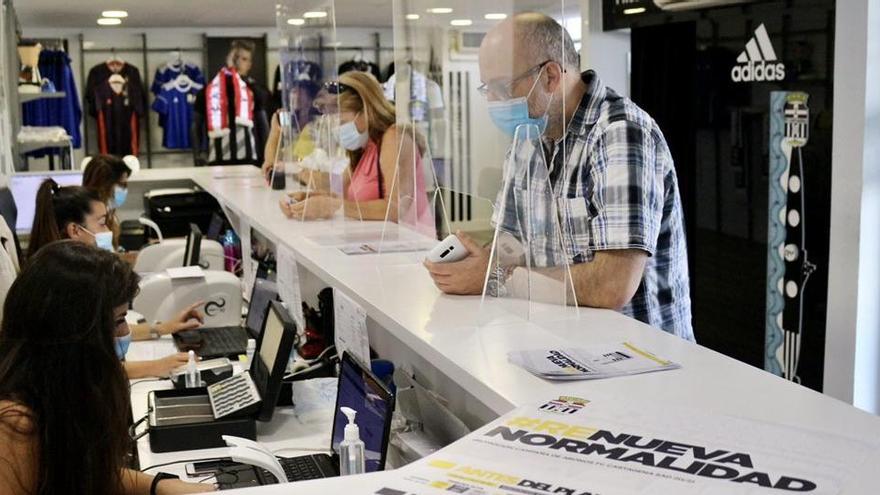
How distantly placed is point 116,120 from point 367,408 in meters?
10.4

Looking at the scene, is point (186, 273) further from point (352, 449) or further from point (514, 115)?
point (352, 449)

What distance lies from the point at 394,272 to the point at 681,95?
2431mm

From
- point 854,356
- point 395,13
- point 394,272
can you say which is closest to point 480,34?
point 394,272

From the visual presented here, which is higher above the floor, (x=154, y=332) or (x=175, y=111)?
(x=175, y=111)

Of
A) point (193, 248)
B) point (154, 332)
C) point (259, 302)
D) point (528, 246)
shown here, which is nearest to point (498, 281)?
point (528, 246)

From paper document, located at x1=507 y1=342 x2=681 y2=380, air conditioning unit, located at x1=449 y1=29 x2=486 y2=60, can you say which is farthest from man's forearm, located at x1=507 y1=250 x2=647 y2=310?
air conditioning unit, located at x1=449 y1=29 x2=486 y2=60

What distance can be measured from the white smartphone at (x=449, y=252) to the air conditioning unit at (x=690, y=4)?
80.6 inches

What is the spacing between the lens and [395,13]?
3428 mm

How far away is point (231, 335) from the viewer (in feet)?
11.9

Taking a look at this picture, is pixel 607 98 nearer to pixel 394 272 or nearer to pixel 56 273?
pixel 394 272

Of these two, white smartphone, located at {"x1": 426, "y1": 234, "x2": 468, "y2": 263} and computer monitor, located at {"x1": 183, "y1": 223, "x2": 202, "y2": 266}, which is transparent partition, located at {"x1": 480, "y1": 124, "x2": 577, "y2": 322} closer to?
white smartphone, located at {"x1": 426, "y1": 234, "x2": 468, "y2": 263}

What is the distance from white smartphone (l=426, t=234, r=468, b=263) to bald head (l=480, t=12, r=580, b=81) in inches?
15.7

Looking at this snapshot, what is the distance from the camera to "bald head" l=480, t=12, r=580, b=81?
2.30 metres

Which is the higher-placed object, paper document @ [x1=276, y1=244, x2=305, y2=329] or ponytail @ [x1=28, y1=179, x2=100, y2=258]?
ponytail @ [x1=28, y1=179, x2=100, y2=258]
